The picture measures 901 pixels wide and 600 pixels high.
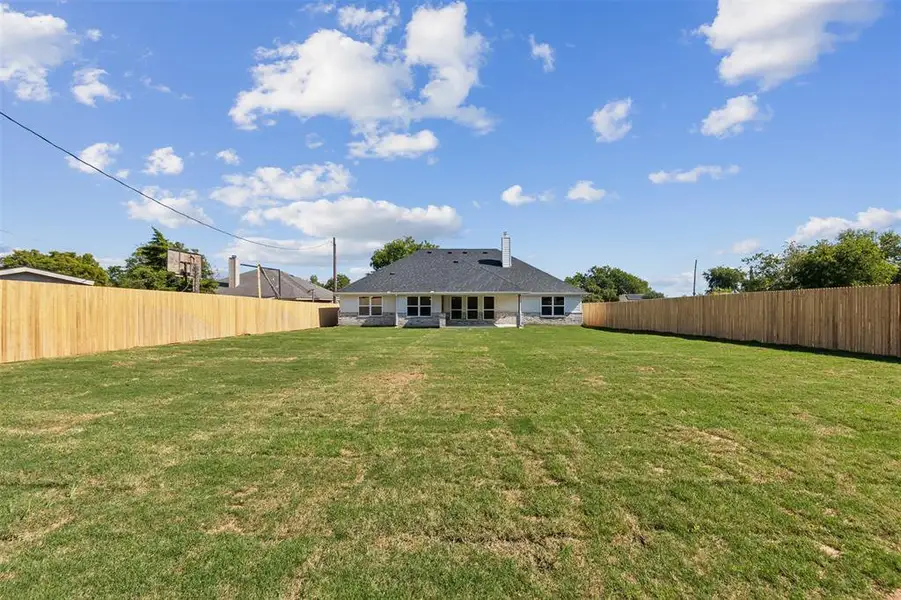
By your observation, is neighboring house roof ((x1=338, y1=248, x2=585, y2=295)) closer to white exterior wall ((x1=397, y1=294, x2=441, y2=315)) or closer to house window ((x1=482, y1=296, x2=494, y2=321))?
white exterior wall ((x1=397, y1=294, x2=441, y2=315))

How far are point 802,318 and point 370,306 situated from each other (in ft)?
75.9

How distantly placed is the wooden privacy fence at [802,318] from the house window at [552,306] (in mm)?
8454

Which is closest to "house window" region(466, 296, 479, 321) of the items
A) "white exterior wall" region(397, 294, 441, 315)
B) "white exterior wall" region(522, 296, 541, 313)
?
"white exterior wall" region(397, 294, 441, 315)

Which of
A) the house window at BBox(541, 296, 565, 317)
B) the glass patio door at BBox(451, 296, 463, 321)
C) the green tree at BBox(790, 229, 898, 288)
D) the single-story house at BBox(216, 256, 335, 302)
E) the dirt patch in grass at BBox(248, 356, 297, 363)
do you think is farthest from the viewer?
the single-story house at BBox(216, 256, 335, 302)

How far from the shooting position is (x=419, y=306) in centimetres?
3017

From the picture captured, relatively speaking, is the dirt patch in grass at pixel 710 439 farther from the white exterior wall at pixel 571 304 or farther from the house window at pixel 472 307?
the white exterior wall at pixel 571 304

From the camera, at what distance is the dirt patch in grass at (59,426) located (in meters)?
4.61

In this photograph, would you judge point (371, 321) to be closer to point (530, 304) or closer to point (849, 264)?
point (530, 304)

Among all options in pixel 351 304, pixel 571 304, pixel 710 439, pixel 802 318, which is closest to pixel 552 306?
pixel 571 304

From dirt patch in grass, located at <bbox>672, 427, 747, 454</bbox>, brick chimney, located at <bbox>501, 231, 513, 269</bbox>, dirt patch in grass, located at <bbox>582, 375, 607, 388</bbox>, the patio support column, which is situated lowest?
dirt patch in grass, located at <bbox>582, 375, 607, 388</bbox>

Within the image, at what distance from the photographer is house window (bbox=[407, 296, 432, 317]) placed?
98.9ft

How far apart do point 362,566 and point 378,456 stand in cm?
161

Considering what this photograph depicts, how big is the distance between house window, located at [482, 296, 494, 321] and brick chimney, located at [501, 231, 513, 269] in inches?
132

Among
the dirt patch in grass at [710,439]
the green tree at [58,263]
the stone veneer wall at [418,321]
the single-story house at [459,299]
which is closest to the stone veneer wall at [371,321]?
the single-story house at [459,299]
